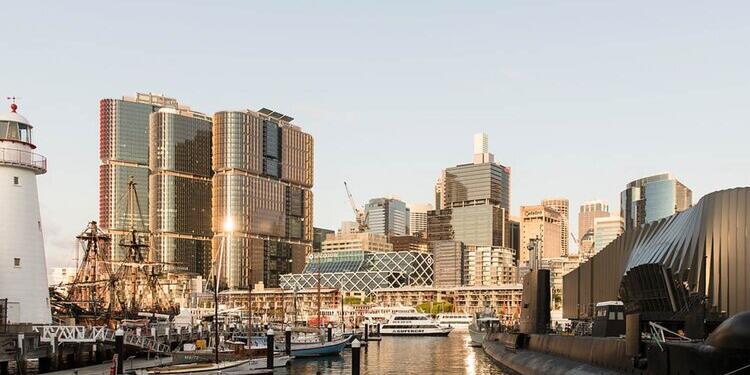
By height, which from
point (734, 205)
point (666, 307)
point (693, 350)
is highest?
point (734, 205)

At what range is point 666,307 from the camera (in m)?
63.2

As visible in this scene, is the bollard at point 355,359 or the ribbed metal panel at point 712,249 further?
the ribbed metal panel at point 712,249

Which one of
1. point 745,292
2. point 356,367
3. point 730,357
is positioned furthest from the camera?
point 745,292

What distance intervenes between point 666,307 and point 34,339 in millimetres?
48285

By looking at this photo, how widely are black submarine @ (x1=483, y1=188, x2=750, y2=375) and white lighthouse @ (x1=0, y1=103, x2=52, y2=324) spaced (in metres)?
30.4

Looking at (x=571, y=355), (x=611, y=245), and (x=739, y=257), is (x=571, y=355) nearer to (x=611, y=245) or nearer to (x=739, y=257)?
(x=739, y=257)

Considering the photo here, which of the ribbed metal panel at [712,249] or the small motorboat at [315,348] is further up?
the ribbed metal panel at [712,249]

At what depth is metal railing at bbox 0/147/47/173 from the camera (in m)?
44.3

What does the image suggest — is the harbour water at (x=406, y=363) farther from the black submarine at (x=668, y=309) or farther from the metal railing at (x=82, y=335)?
the metal railing at (x=82, y=335)

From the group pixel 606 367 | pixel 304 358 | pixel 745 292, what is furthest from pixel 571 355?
pixel 304 358

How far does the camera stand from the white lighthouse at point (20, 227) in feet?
144

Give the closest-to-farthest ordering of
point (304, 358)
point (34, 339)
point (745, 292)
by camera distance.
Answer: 1. point (34, 339)
2. point (745, 292)
3. point (304, 358)

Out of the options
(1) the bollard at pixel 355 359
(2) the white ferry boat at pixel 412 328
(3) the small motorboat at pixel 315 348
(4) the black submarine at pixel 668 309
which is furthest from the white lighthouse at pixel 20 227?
(2) the white ferry boat at pixel 412 328

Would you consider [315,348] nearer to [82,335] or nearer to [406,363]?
[406,363]
